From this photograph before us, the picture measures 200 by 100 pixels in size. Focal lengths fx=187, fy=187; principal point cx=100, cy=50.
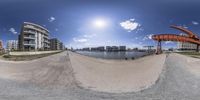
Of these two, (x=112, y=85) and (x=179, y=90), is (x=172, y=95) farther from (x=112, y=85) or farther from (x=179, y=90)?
(x=112, y=85)

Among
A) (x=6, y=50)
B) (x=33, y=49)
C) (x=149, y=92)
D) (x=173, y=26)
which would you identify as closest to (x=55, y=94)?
(x=149, y=92)

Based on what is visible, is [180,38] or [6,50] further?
[6,50]

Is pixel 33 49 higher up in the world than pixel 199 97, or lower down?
higher up

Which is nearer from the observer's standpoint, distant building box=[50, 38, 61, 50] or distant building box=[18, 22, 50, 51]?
distant building box=[18, 22, 50, 51]

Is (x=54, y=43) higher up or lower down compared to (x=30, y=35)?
lower down

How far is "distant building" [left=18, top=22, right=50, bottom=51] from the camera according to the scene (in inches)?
908

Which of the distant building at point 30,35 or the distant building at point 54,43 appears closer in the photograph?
the distant building at point 30,35

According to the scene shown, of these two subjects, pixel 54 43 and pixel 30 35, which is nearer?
pixel 30 35

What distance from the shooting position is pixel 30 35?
29.0 metres

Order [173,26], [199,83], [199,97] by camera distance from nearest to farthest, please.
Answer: [199,97]
[199,83]
[173,26]

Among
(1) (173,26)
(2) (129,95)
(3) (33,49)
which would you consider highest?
(1) (173,26)

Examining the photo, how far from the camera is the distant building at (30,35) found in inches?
908

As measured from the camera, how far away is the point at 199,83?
13234 mm

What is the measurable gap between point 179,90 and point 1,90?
35.1 ft
